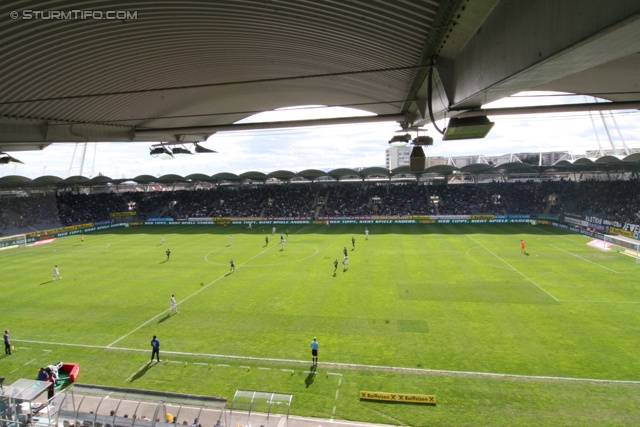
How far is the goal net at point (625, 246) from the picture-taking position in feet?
98.4

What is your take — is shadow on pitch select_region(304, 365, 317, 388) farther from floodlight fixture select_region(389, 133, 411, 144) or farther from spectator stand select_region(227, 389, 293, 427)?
floodlight fixture select_region(389, 133, 411, 144)

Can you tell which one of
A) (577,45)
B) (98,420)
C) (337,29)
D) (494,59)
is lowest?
(98,420)

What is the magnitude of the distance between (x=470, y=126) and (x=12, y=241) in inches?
2155

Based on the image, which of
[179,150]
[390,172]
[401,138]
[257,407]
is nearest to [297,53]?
[401,138]

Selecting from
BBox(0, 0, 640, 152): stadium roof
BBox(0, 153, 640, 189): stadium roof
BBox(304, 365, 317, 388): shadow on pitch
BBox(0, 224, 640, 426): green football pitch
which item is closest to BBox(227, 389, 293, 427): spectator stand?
BBox(0, 224, 640, 426): green football pitch

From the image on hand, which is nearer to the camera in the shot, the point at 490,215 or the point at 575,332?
the point at 575,332

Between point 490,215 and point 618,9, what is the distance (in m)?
53.3

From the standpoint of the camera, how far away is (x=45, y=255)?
1480 inches

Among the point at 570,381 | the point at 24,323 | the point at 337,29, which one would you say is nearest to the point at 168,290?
the point at 24,323

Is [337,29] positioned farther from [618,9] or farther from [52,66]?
[52,66]

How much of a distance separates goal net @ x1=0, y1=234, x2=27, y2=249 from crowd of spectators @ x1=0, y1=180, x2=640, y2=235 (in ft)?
26.1

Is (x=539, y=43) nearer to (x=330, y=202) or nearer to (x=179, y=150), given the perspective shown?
(x=179, y=150)

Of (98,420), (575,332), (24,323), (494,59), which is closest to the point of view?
(494,59)

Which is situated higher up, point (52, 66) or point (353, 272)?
point (52, 66)
